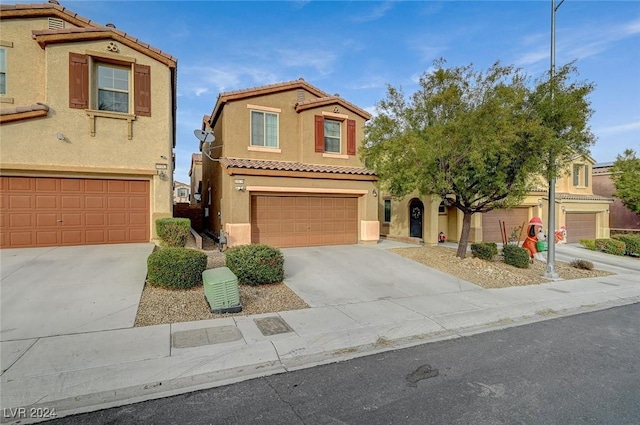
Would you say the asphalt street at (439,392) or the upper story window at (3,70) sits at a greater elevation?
the upper story window at (3,70)

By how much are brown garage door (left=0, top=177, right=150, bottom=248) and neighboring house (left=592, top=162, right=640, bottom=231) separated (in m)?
31.5

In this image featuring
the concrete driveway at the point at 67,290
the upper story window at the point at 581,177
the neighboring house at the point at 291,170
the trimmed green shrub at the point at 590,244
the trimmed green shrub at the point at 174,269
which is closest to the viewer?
the concrete driveway at the point at 67,290

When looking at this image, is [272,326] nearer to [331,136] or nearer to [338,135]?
Result: [331,136]

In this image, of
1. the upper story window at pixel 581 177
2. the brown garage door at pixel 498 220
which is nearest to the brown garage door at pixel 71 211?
the brown garage door at pixel 498 220

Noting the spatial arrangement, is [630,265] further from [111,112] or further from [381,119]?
[111,112]

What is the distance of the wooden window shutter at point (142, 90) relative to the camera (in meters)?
11.3

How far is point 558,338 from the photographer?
5.71 m

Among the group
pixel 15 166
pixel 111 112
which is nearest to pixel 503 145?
pixel 111 112

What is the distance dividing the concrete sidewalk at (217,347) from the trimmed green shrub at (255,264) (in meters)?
1.73

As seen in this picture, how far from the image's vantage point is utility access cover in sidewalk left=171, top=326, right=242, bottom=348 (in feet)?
16.2

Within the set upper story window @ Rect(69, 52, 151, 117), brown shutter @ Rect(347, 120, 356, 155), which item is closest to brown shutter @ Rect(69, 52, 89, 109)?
upper story window @ Rect(69, 52, 151, 117)

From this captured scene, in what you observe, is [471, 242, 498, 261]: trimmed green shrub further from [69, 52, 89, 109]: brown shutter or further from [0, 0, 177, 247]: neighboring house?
→ [69, 52, 89, 109]: brown shutter

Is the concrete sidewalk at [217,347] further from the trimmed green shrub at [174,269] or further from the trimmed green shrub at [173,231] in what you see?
the trimmed green shrub at [173,231]

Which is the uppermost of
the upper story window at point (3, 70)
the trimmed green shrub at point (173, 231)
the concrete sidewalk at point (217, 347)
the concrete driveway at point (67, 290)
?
the upper story window at point (3, 70)
